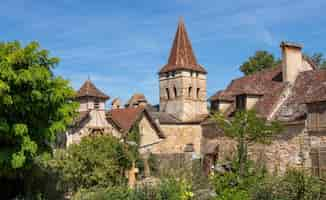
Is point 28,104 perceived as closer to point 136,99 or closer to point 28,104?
point 28,104

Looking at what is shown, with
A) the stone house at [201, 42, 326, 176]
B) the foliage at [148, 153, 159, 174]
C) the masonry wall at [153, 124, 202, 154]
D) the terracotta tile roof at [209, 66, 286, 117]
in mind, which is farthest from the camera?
the masonry wall at [153, 124, 202, 154]

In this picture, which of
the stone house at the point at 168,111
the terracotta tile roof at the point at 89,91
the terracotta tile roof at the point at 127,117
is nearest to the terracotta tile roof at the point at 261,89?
the terracotta tile roof at the point at 127,117

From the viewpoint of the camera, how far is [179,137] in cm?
4422

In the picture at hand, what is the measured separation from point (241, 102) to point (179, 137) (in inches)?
695

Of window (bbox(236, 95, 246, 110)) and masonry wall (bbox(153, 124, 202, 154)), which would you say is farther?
masonry wall (bbox(153, 124, 202, 154))

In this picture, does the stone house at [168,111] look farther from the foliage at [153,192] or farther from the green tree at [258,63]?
the foliage at [153,192]

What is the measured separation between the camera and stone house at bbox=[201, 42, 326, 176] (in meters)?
22.5

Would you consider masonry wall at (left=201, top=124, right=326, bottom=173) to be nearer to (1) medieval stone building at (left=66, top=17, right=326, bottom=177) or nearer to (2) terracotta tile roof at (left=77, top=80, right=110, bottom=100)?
(1) medieval stone building at (left=66, top=17, right=326, bottom=177)

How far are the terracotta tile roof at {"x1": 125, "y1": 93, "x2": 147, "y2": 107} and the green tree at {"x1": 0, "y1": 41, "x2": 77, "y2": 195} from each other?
119 feet

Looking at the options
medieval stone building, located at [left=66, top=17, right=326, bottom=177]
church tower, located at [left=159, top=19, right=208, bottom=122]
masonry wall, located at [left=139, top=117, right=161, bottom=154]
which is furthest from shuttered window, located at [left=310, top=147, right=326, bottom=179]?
church tower, located at [left=159, top=19, right=208, bottom=122]

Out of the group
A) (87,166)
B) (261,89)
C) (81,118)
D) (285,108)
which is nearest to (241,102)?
(261,89)

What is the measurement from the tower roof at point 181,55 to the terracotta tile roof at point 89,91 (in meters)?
15.2

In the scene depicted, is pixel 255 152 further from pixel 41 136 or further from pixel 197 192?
pixel 41 136

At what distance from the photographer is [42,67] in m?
16.4
